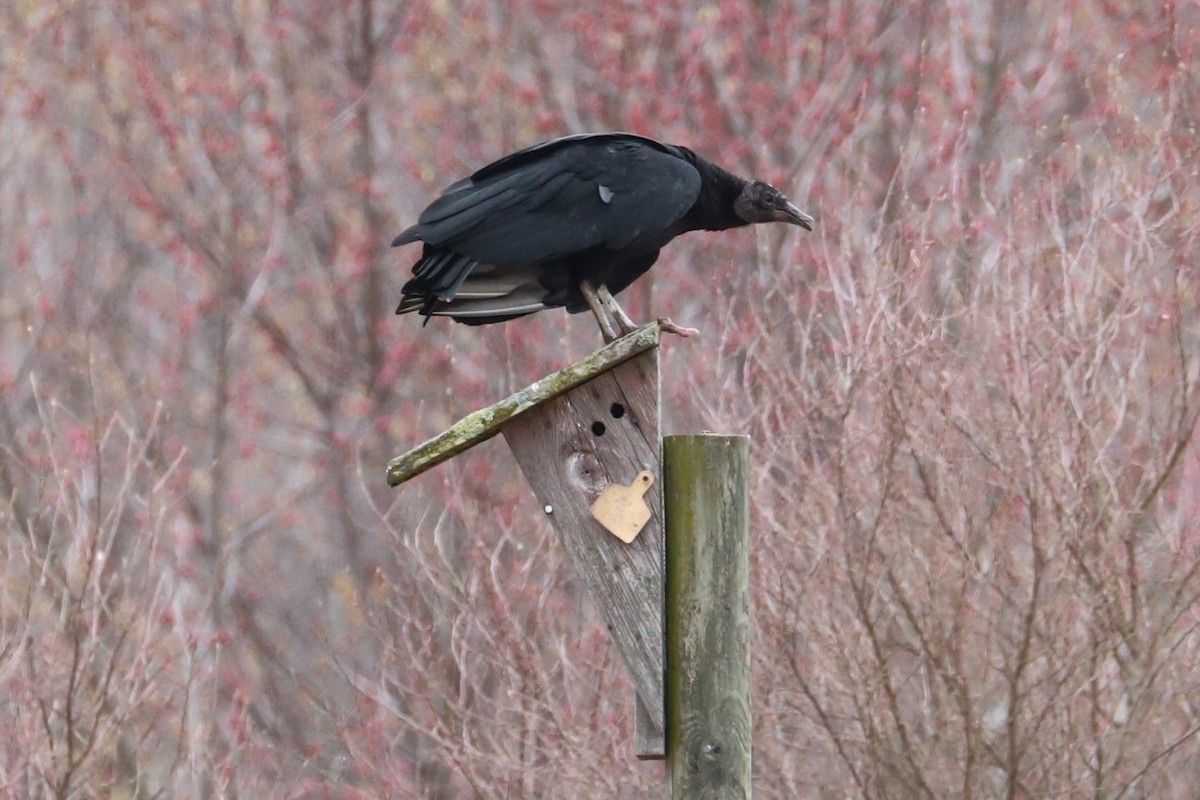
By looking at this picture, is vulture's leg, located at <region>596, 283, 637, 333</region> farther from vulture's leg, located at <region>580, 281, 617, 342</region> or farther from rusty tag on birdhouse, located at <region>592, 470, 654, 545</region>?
rusty tag on birdhouse, located at <region>592, 470, 654, 545</region>

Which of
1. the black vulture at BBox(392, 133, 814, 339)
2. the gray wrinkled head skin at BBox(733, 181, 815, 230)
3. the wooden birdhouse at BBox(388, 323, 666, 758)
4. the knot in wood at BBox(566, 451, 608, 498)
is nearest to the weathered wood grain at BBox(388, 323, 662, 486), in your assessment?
the wooden birdhouse at BBox(388, 323, 666, 758)

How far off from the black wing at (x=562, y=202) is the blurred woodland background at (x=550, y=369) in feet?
7.58

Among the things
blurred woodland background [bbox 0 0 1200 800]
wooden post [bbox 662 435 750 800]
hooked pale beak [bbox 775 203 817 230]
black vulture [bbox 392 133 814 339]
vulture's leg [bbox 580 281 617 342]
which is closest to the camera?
wooden post [bbox 662 435 750 800]

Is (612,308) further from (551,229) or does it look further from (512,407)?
(512,407)

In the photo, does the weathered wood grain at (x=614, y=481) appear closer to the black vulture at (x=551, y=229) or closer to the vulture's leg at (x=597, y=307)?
the black vulture at (x=551, y=229)

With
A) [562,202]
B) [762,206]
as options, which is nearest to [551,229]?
[562,202]

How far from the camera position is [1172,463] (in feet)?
20.3

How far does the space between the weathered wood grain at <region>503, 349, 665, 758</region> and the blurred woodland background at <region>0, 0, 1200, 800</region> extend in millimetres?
2642

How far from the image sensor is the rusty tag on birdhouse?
126 inches

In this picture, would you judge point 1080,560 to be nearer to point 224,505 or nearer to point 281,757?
point 281,757

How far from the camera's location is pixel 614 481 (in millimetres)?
3232

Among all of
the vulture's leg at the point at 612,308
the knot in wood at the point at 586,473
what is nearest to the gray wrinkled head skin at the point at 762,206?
the vulture's leg at the point at 612,308

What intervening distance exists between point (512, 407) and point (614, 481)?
0.23 meters

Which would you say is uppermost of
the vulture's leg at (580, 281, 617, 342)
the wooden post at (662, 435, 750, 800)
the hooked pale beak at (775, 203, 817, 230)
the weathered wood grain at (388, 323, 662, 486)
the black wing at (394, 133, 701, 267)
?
the hooked pale beak at (775, 203, 817, 230)
